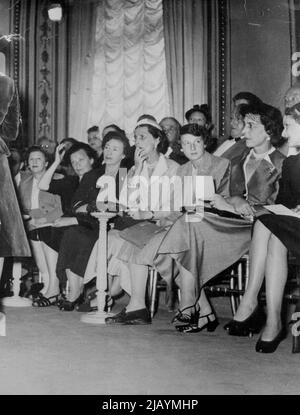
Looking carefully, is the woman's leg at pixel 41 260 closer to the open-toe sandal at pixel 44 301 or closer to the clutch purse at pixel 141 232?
the open-toe sandal at pixel 44 301

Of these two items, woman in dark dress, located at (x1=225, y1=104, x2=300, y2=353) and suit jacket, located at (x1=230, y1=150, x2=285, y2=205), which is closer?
woman in dark dress, located at (x1=225, y1=104, x2=300, y2=353)

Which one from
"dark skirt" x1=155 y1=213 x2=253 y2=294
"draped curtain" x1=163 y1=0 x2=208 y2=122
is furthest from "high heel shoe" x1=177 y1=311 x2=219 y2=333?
"draped curtain" x1=163 y1=0 x2=208 y2=122

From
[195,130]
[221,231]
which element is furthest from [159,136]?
[221,231]

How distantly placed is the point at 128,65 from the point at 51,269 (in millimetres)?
2465

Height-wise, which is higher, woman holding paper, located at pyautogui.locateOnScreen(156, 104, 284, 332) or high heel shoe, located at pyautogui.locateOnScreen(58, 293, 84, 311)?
woman holding paper, located at pyautogui.locateOnScreen(156, 104, 284, 332)

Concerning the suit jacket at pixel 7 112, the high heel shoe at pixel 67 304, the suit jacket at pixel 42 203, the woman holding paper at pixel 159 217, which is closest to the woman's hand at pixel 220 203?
the woman holding paper at pixel 159 217

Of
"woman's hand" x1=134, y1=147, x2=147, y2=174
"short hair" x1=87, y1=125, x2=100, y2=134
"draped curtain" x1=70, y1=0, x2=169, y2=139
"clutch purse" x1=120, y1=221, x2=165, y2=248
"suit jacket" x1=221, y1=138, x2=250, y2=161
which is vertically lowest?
"clutch purse" x1=120, y1=221, x2=165, y2=248

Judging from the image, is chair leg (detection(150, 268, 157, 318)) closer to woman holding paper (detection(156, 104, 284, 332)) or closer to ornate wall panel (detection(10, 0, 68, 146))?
woman holding paper (detection(156, 104, 284, 332))

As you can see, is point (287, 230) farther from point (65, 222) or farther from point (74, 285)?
point (65, 222)

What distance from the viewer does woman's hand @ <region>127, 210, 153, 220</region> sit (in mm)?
3738

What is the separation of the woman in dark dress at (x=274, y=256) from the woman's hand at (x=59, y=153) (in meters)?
2.18

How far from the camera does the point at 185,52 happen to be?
18.5 ft
